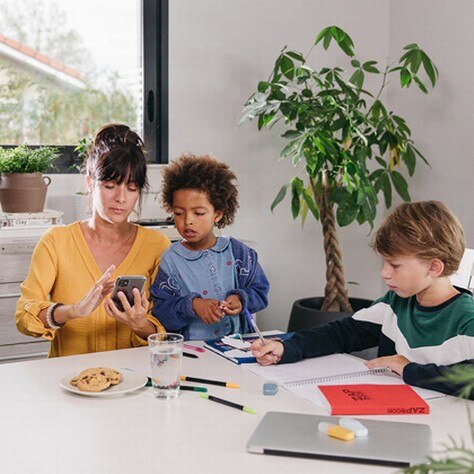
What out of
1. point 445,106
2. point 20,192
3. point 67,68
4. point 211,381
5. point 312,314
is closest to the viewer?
point 211,381

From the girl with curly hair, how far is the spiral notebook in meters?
0.34

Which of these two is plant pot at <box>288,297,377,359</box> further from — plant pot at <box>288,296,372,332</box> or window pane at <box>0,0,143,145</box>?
window pane at <box>0,0,143,145</box>

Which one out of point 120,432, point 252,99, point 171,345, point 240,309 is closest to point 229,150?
point 252,99

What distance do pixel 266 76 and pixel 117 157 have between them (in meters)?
1.94

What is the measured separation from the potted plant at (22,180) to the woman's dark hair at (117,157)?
3.29ft

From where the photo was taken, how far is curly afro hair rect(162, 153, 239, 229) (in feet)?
6.95

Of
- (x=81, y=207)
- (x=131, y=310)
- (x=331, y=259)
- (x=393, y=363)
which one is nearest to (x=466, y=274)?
(x=393, y=363)

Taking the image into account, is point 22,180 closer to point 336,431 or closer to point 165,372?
point 165,372

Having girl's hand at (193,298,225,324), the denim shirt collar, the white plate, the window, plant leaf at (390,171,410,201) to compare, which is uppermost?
the window

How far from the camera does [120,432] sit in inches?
48.9

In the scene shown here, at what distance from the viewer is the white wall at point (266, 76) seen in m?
3.60

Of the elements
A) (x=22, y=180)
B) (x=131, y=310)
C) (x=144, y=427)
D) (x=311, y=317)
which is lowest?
(x=311, y=317)

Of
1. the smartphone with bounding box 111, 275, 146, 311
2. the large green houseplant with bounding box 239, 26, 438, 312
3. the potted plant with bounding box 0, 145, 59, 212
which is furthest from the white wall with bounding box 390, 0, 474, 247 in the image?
the smartphone with bounding box 111, 275, 146, 311

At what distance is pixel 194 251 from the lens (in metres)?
2.11
